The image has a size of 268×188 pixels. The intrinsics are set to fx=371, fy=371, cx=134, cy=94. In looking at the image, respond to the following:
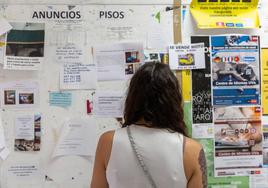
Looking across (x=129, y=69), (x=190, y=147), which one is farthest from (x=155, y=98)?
(x=129, y=69)

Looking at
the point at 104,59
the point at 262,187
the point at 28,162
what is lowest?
the point at 262,187

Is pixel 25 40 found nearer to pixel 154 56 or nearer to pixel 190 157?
pixel 154 56

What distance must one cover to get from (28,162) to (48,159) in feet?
0.29

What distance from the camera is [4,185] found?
1630 millimetres

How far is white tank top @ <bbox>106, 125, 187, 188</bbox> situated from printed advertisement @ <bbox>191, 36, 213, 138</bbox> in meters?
0.56

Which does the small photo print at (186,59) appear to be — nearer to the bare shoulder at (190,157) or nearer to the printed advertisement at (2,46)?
the bare shoulder at (190,157)

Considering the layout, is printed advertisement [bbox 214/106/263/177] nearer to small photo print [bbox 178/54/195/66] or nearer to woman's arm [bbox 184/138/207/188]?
small photo print [bbox 178/54/195/66]

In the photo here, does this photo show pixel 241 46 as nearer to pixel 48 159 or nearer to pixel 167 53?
pixel 167 53

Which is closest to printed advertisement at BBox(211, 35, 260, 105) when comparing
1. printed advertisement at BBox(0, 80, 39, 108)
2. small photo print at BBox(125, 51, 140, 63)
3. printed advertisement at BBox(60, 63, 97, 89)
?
small photo print at BBox(125, 51, 140, 63)

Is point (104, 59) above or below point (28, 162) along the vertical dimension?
above

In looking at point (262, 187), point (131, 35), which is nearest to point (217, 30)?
point (131, 35)

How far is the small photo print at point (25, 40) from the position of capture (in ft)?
5.31

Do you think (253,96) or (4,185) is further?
(253,96)

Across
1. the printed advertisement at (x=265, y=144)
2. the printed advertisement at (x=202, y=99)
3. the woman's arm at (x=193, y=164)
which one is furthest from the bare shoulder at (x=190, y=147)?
the printed advertisement at (x=265, y=144)
